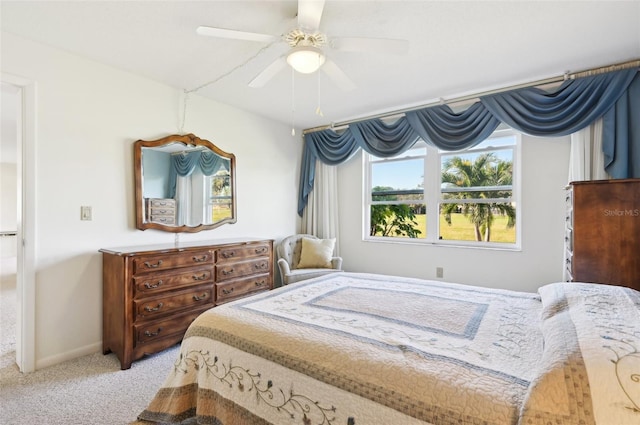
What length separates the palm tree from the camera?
133 inches

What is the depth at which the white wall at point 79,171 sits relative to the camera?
2354 millimetres

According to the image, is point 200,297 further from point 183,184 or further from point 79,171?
point 79,171

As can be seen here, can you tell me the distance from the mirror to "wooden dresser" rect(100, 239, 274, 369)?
0.46m

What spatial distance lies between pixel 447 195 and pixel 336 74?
2.23 meters

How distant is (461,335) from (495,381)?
0.37m

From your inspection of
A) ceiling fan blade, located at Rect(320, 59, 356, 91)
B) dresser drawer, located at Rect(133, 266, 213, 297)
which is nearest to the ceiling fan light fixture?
ceiling fan blade, located at Rect(320, 59, 356, 91)

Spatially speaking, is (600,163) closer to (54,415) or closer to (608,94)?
(608,94)

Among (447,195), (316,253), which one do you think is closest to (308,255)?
(316,253)

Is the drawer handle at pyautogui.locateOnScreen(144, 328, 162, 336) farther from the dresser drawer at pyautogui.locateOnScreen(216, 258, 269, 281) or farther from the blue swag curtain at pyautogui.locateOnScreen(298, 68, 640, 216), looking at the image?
the blue swag curtain at pyautogui.locateOnScreen(298, 68, 640, 216)

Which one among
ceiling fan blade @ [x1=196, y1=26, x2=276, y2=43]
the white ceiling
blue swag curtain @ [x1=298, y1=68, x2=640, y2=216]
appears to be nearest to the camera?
ceiling fan blade @ [x1=196, y1=26, x2=276, y2=43]

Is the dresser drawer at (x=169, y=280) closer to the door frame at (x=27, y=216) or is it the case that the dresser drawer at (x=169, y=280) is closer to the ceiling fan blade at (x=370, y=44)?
the door frame at (x=27, y=216)

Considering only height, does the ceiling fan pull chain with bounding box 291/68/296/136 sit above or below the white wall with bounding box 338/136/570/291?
above

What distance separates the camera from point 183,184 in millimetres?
3225

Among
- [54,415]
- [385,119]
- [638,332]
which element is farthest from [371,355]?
[385,119]
